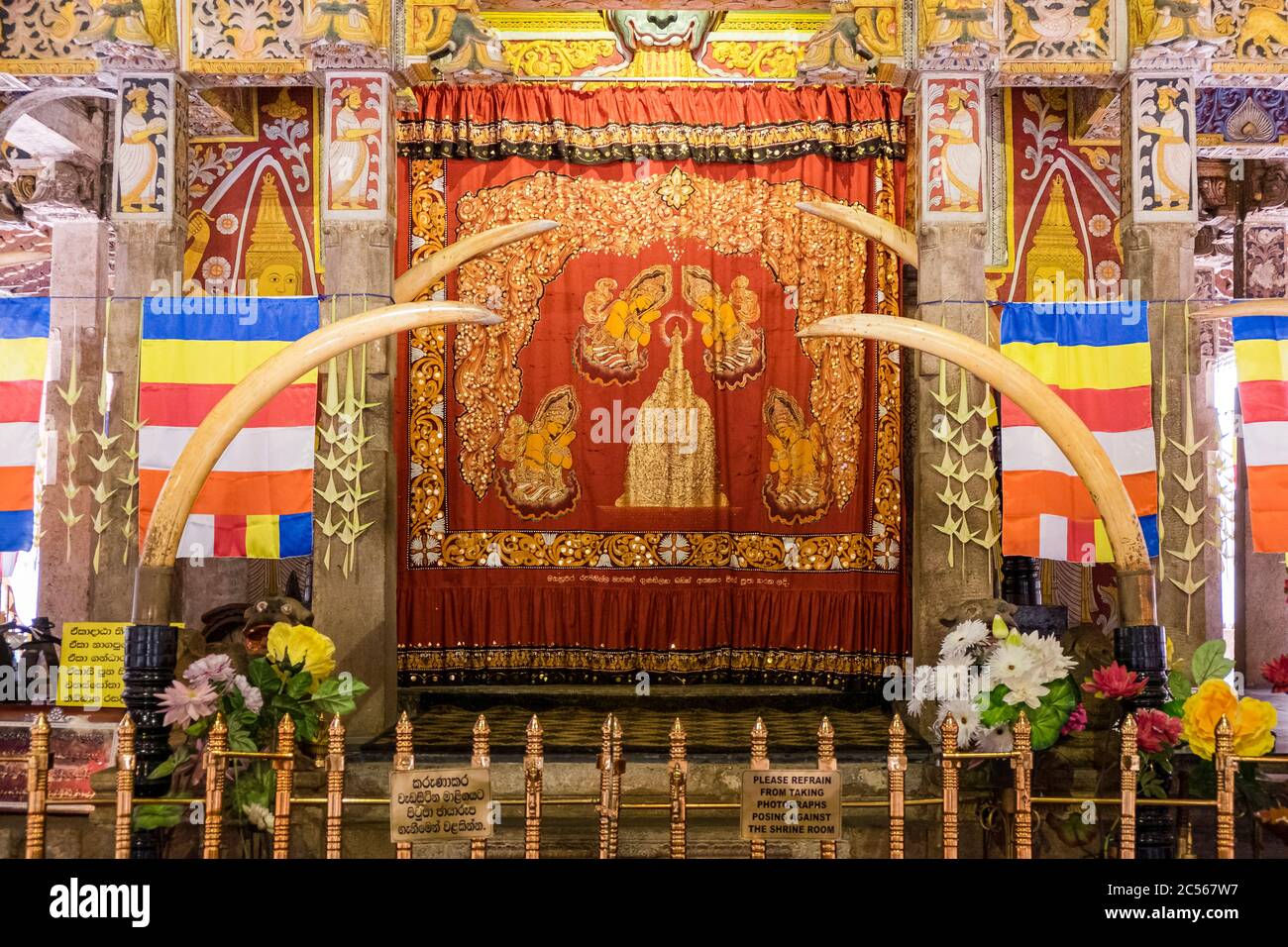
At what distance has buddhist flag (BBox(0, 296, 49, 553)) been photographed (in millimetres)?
5789

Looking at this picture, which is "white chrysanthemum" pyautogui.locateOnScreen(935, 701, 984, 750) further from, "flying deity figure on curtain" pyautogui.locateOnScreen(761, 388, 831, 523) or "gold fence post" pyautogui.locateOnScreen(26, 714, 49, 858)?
"gold fence post" pyautogui.locateOnScreen(26, 714, 49, 858)

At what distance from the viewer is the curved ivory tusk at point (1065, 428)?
5.23 metres

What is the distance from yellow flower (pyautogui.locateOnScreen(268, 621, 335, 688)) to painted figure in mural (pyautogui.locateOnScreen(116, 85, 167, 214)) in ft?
8.87

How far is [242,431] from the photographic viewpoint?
227 inches

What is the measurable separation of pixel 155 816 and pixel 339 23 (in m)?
3.93

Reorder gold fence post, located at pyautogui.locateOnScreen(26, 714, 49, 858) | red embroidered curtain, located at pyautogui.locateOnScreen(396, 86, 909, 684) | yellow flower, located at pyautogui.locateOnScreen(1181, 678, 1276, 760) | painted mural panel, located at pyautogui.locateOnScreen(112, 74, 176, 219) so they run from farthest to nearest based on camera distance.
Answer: red embroidered curtain, located at pyautogui.locateOnScreen(396, 86, 909, 684)
painted mural panel, located at pyautogui.locateOnScreen(112, 74, 176, 219)
yellow flower, located at pyautogui.locateOnScreen(1181, 678, 1276, 760)
gold fence post, located at pyautogui.locateOnScreen(26, 714, 49, 858)

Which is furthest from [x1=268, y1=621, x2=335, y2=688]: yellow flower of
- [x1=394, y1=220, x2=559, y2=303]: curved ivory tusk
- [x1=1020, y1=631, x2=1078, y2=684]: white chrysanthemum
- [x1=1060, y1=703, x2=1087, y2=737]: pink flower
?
[x1=1060, y1=703, x2=1087, y2=737]: pink flower

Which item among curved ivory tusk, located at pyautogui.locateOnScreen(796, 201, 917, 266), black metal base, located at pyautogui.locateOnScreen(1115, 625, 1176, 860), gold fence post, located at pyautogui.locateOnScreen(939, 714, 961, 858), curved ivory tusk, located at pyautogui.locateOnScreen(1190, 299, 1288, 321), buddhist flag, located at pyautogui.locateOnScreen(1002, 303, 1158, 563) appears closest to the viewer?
gold fence post, located at pyautogui.locateOnScreen(939, 714, 961, 858)

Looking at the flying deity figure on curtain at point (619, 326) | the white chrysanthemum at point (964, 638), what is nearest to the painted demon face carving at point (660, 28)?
the flying deity figure on curtain at point (619, 326)

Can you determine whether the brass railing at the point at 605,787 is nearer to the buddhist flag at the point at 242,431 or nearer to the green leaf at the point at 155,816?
the green leaf at the point at 155,816

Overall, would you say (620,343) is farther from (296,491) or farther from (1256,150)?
(1256,150)

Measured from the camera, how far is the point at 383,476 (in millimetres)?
6105

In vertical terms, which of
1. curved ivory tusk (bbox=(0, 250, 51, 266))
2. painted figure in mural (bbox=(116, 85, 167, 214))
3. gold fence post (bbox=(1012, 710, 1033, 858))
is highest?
curved ivory tusk (bbox=(0, 250, 51, 266))
